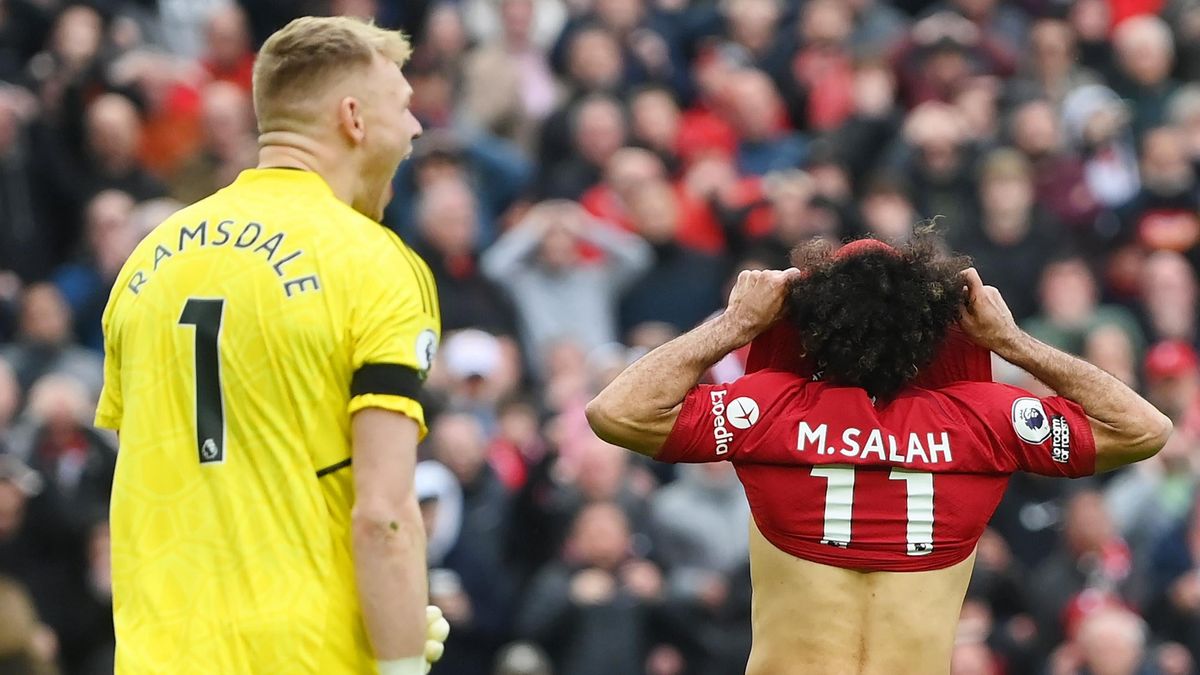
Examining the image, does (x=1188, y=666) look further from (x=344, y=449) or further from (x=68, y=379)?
(x=344, y=449)

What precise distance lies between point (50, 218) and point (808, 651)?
7.57 meters

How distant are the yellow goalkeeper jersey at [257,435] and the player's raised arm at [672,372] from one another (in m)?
0.88

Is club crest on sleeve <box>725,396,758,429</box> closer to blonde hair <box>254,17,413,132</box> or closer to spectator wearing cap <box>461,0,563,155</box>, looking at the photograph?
blonde hair <box>254,17,413,132</box>

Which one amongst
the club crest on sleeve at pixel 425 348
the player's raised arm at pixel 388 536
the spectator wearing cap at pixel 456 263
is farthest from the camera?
the spectator wearing cap at pixel 456 263

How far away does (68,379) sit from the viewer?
32.9ft

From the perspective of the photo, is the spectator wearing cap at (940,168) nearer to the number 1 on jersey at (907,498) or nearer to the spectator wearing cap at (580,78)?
the spectator wearing cap at (580,78)

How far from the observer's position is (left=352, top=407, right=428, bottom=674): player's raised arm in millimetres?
4266

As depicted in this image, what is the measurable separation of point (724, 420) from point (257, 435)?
136 centimetres

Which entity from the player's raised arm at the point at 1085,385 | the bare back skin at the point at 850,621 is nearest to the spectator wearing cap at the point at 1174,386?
the player's raised arm at the point at 1085,385

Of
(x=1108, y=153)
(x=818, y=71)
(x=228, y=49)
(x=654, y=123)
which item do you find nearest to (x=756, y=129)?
(x=654, y=123)

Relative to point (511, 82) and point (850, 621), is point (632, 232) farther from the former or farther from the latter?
point (850, 621)

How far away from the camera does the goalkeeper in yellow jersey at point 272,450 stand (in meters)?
4.32

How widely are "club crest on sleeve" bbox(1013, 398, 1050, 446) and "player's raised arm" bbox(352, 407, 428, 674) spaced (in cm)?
175

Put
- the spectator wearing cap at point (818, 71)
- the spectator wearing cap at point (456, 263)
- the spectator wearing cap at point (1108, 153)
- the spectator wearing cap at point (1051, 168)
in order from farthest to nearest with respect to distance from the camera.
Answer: the spectator wearing cap at point (818, 71)
the spectator wearing cap at point (1108, 153)
the spectator wearing cap at point (1051, 168)
the spectator wearing cap at point (456, 263)
